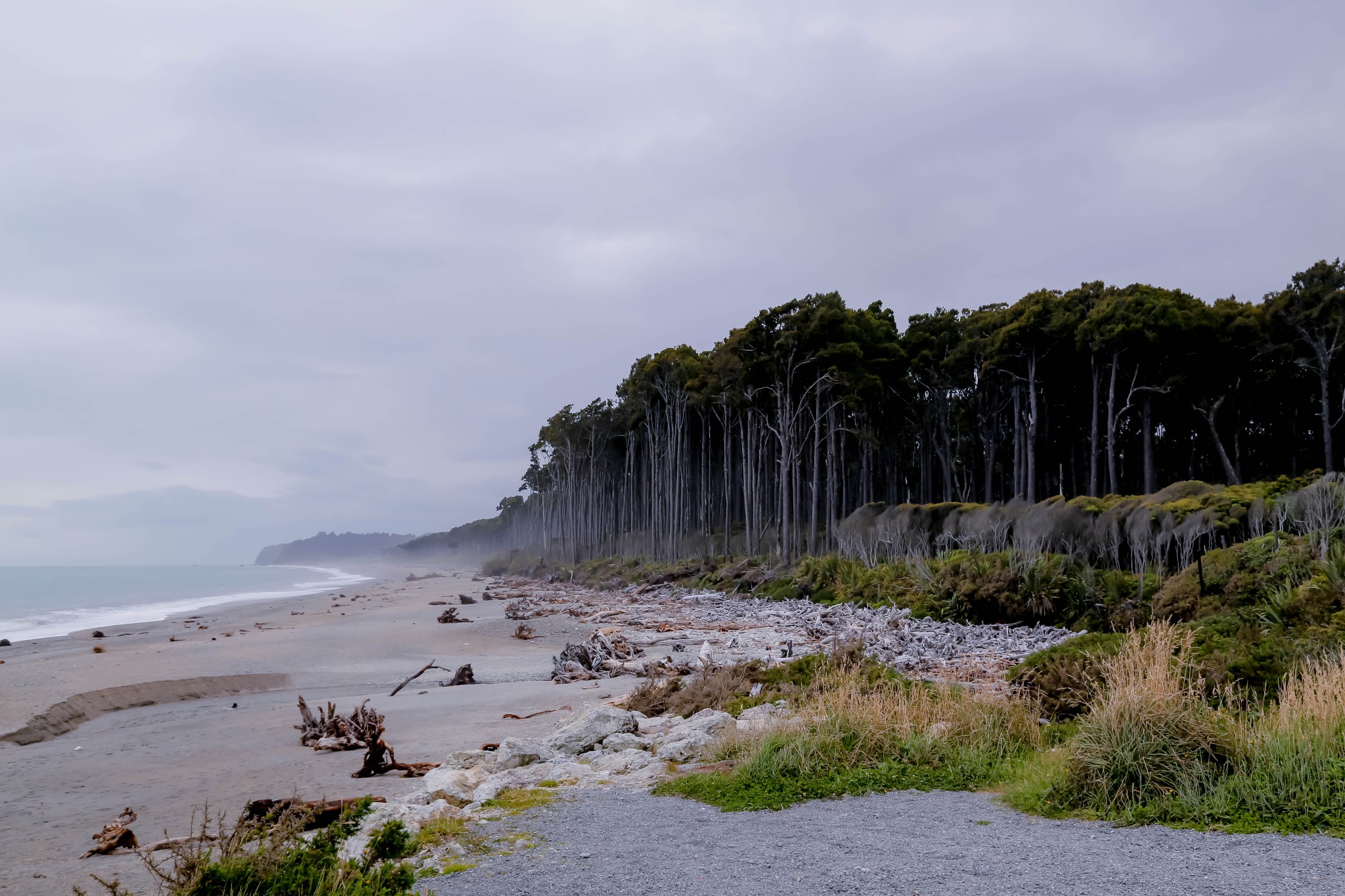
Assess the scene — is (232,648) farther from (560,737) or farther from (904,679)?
(904,679)

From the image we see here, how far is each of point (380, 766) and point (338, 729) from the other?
2075mm

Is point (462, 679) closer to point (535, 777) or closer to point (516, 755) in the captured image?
point (516, 755)

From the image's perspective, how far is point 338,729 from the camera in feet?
32.0

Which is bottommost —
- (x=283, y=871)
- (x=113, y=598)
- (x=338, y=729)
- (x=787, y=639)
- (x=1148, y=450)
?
(x=113, y=598)

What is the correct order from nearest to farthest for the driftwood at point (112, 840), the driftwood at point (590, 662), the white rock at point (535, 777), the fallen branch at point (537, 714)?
1. the driftwood at point (112, 840)
2. the white rock at point (535, 777)
3. the fallen branch at point (537, 714)
4. the driftwood at point (590, 662)

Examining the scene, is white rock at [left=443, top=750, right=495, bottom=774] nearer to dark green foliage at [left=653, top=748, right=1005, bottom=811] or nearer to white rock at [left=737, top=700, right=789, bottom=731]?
dark green foliage at [left=653, top=748, right=1005, bottom=811]

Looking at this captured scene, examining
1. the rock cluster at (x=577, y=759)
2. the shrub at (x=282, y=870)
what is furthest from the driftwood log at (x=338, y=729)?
the shrub at (x=282, y=870)

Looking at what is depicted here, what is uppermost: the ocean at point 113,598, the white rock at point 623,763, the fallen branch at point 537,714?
Answer: the white rock at point 623,763

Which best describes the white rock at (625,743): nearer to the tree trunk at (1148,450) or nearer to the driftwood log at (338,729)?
the driftwood log at (338,729)

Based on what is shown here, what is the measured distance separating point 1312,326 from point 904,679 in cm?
3297

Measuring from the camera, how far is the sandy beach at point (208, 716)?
709 cm

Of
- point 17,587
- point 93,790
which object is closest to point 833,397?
point 93,790

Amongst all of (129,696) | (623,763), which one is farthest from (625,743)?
(129,696)

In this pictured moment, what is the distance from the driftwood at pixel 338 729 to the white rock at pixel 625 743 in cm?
290
